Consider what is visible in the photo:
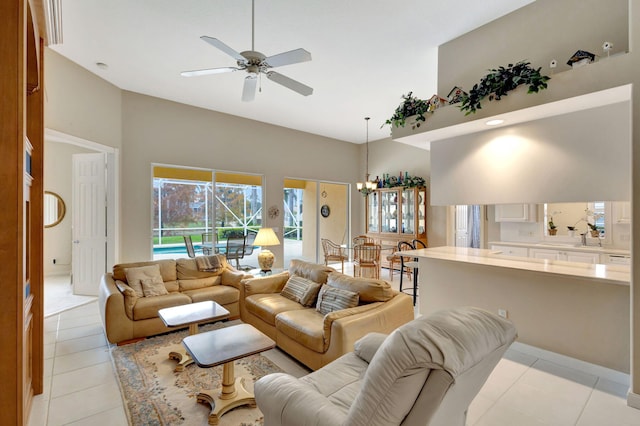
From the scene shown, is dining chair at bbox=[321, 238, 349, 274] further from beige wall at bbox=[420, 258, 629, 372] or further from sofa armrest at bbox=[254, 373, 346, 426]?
sofa armrest at bbox=[254, 373, 346, 426]

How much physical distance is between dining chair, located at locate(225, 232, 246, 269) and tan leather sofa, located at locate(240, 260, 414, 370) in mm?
2156

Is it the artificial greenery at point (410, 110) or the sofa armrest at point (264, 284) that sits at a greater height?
the artificial greenery at point (410, 110)

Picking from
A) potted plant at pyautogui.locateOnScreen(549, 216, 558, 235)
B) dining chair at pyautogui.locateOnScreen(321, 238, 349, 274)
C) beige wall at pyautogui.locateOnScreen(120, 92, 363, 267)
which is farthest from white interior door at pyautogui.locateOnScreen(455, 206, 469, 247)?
beige wall at pyautogui.locateOnScreen(120, 92, 363, 267)

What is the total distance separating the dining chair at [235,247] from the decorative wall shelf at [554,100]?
12.8 ft

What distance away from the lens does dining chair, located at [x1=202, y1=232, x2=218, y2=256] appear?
19.7 ft

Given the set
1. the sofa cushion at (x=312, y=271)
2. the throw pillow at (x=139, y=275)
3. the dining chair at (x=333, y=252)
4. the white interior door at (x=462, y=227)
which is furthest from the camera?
the white interior door at (x=462, y=227)

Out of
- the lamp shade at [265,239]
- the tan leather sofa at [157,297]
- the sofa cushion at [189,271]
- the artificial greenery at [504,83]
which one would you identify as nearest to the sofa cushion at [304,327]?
the tan leather sofa at [157,297]

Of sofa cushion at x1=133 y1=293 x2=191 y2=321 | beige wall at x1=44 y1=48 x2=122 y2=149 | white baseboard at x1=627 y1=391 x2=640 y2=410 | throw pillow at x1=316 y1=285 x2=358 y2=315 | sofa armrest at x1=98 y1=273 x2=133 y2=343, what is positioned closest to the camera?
white baseboard at x1=627 y1=391 x2=640 y2=410

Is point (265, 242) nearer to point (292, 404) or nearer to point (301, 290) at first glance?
point (301, 290)

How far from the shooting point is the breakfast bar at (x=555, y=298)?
2.65 m

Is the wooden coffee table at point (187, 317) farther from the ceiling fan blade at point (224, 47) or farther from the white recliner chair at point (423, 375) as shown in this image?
the ceiling fan blade at point (224, 47)

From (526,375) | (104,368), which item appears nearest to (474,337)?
(526,375)

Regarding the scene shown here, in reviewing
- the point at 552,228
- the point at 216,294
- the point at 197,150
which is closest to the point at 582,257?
the point at 552,228

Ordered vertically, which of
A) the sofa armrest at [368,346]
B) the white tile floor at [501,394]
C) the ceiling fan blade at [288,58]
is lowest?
the white tile floor at [501,394]
